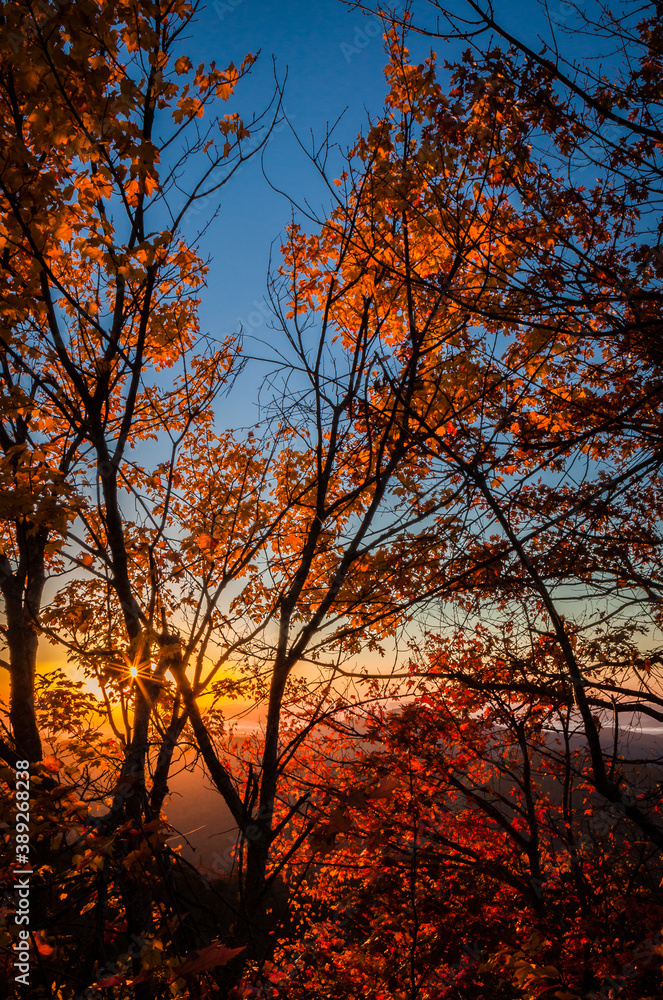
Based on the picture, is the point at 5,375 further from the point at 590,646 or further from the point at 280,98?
the point at 590,646

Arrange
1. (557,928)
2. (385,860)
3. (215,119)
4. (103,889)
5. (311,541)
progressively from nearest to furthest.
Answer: (103,889) → (215,119) → (311,541) → (557,928) → (385,860)

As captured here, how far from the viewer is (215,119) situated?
4.42 metres

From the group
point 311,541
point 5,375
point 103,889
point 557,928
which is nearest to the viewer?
point 103,889

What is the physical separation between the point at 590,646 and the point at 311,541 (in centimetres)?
282

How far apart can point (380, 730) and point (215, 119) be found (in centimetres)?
780

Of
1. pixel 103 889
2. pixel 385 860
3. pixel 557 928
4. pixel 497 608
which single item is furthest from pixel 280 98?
pixel 557 928

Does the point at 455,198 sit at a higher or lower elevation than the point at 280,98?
lower

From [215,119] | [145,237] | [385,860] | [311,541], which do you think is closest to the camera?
[145,237]

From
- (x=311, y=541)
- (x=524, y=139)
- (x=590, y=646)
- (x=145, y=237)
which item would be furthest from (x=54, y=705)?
(x=524, y=139)

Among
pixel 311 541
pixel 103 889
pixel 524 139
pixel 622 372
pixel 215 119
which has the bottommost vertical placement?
pixel 103 889

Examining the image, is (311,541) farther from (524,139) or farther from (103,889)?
(524,139)

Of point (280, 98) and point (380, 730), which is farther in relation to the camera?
point (380, 730)

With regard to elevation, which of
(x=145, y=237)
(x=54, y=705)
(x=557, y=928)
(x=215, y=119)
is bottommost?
(x=557, y=928)

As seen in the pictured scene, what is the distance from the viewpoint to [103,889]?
341 centimetres
